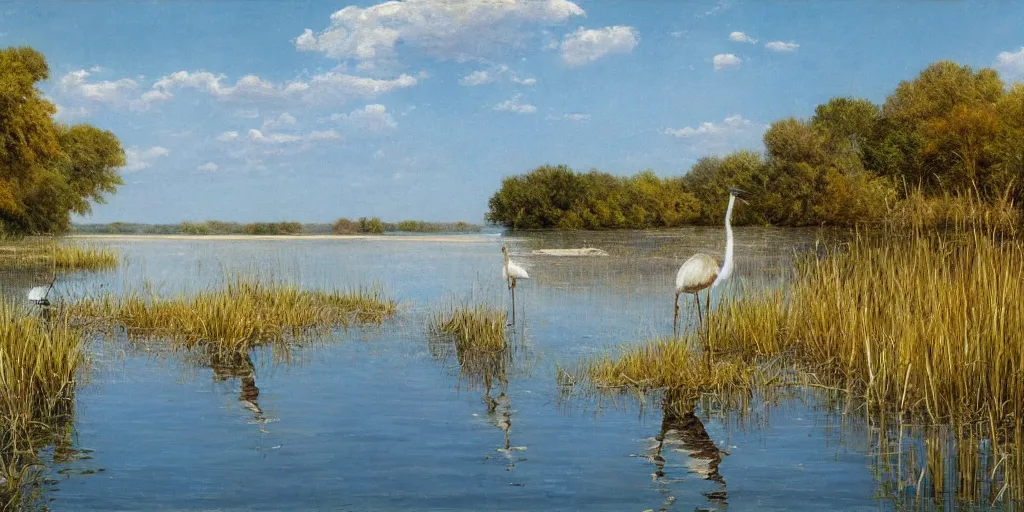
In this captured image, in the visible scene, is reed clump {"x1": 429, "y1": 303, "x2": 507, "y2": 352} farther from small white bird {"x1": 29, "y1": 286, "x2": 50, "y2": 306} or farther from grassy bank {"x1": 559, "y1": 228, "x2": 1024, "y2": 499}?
small white bird {"x1": 29, "y1": 286, "x2": 50, "y2": 306}

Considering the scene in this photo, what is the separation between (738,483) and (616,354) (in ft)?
14.9

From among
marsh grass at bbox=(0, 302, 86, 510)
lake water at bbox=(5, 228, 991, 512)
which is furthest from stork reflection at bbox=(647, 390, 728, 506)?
marsh grass at bbox=(0, 302, 86, 510)

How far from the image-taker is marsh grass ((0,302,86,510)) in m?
5.86

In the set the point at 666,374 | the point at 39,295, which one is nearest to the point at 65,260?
the point at 39,295

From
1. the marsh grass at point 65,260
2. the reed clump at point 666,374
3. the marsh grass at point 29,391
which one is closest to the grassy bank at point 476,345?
the reed clump at point 666,374

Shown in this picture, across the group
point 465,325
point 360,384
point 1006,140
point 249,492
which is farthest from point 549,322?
point 1006,140

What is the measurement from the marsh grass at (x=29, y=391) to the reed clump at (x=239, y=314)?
2.26 m

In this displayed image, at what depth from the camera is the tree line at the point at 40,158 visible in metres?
25.7

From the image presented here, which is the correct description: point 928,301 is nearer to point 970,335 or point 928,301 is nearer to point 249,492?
point 970,335

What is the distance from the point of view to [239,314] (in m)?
10.8

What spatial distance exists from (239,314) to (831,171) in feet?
152

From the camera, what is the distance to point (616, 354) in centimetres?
1002

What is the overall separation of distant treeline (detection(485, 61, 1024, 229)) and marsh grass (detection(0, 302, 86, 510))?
85.7 feet

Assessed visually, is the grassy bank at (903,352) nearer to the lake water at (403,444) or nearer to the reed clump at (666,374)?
the reed clump at (666,374)
